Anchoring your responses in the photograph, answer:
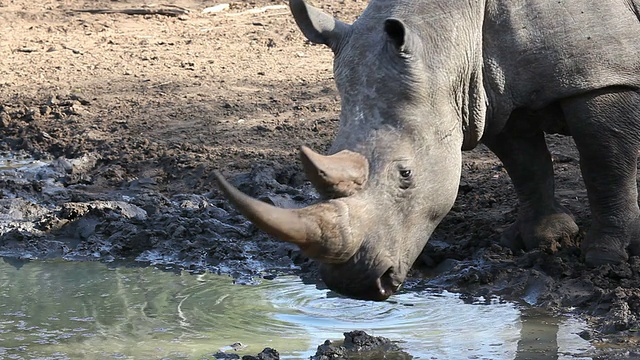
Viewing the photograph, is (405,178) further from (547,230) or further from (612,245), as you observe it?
(547,230)

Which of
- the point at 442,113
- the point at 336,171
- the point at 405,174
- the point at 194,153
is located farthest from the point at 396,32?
the point at 194,153

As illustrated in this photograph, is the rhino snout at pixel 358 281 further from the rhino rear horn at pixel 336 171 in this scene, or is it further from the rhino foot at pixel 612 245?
the rhino foot at pixel 612 245

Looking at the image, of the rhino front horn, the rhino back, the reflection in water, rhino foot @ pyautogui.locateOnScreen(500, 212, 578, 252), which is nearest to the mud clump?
the reflection in water

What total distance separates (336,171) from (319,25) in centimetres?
99

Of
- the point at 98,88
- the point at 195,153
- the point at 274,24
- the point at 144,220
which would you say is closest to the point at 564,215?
the point at 144,220

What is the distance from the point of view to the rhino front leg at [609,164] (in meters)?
5.97

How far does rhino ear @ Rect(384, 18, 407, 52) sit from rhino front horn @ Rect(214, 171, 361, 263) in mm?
793

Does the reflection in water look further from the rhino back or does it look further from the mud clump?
the rhino back

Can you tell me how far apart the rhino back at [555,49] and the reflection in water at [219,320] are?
3.65 feet

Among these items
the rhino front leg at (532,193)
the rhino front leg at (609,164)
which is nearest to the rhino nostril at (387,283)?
the rhino front leg at (609,164)

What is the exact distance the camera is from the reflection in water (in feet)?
18.9

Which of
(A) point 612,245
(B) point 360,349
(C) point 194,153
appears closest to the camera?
(B) point 360,349

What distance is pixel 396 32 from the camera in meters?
5.23

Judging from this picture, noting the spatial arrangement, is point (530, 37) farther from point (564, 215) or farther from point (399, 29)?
point (564, 215)
